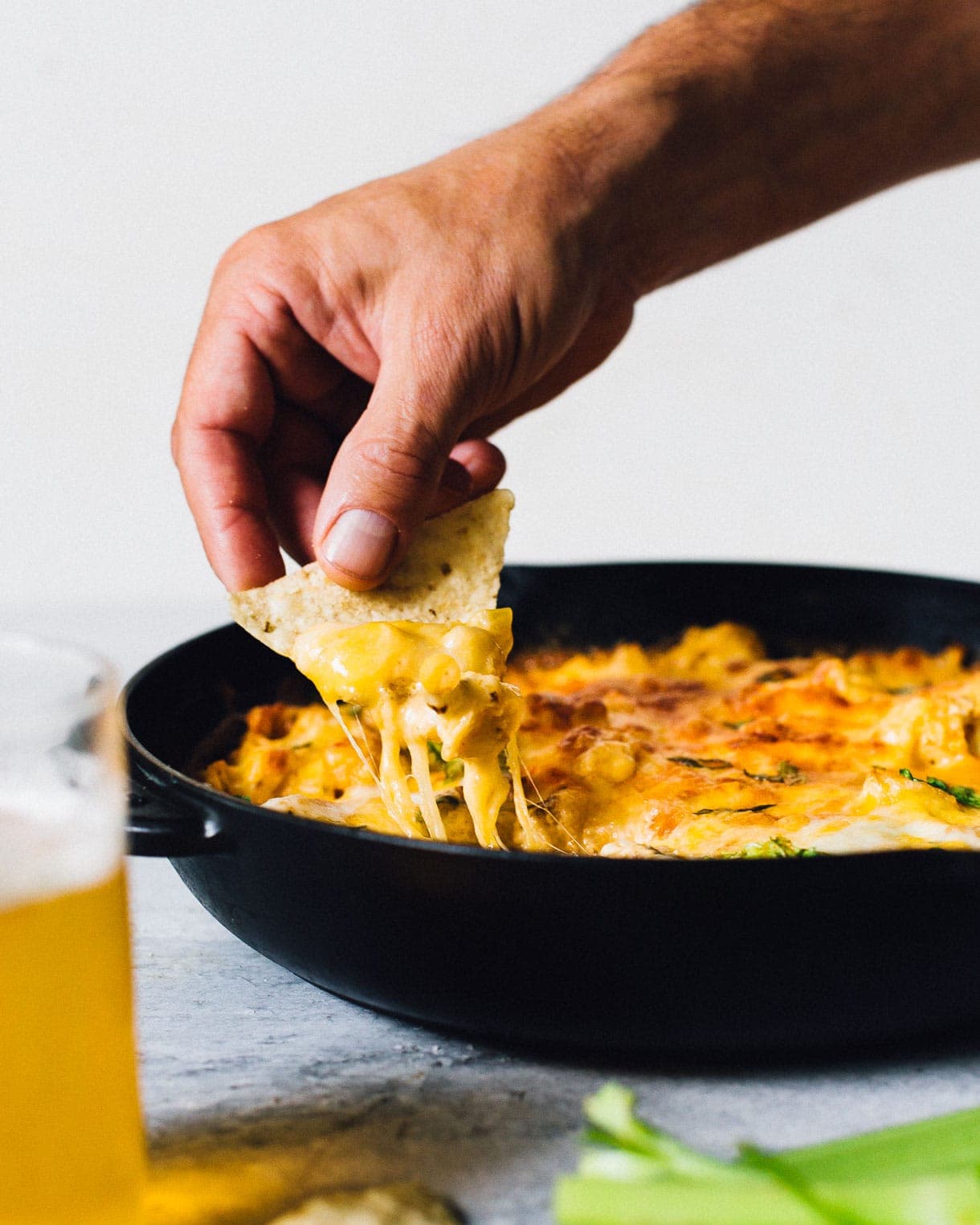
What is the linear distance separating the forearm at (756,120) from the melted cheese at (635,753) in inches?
43.8

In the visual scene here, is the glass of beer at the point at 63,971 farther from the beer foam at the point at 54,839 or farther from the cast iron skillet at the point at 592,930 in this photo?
the cast iron skillet at the point at 592,930

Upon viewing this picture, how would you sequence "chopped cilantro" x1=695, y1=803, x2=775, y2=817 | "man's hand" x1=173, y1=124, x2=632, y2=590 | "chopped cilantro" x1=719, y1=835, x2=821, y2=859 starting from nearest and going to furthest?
"chopped cilantro" x1=719, y1=835, x2=821, y2=859
"chopped cilantro" x1=695, y1=803, x2=775, y2=817
"man's hand" x1=173, y1=124, x2=632, y2=590

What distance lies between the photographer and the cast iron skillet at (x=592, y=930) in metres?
1.67

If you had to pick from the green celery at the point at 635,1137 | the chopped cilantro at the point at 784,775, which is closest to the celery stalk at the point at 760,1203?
the green celery at the point at 635,1137

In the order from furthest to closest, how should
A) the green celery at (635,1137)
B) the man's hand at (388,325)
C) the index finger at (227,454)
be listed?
1. the index finger at (227,454)
2. the man's hand at (388,325)
3. the green celery at (635,1137)

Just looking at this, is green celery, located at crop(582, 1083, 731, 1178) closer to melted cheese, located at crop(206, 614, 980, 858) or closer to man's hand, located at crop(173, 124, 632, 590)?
melted cheese, located at crop(206, 614, 980, 858)

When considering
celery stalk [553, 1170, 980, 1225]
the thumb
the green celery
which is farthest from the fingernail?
celery stalk [553, 1170, 980, 1225]

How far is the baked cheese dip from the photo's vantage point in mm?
2152

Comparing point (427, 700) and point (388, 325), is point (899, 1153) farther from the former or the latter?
point (388, 325)

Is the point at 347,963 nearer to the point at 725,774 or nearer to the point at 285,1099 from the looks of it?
the point at 285,1099

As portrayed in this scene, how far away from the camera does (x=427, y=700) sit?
213 centimetres

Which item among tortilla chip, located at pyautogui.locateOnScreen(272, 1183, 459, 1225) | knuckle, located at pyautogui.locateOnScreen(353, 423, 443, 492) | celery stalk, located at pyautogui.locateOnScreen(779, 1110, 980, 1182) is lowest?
tortilla chip, located at pyautogui.locateOnScreen(272, 1183, 459, 1225)

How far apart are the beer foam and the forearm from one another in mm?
2106

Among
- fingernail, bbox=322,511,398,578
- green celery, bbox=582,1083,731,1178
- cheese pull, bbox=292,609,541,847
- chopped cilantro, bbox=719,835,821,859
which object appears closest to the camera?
green celery, bbox=582,1083,731,1178
